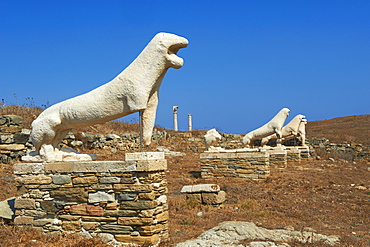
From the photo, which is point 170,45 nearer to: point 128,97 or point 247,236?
point 128,97

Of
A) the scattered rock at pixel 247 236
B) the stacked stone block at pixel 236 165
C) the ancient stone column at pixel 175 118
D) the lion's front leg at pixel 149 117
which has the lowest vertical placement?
the scattered rock at pixel 247 236

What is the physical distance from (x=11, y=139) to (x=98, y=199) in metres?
8.34

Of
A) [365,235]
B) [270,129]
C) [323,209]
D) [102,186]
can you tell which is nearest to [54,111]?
[102,186]

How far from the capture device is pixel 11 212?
648 centimetres

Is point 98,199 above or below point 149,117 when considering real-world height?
below

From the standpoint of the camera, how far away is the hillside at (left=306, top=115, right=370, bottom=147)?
26.0m

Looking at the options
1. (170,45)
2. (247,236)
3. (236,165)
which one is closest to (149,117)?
(170,45)

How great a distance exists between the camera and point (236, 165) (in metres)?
13.0

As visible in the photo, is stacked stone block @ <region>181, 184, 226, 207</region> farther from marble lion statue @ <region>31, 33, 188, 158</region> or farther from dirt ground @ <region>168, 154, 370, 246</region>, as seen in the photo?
marble lion statue @ <region>31, 33, 188, 158</region>

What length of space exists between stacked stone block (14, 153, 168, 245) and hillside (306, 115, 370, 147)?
2179cm

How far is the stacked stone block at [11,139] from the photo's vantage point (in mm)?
12383

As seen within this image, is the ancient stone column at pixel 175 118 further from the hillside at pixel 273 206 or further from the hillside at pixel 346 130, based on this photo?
the hillside at pixel 273 206

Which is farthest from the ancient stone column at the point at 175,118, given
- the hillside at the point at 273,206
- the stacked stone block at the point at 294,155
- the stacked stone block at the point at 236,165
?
the stacked stone block at the point at 236,165

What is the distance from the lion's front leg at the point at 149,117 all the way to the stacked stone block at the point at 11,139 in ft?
27.4
